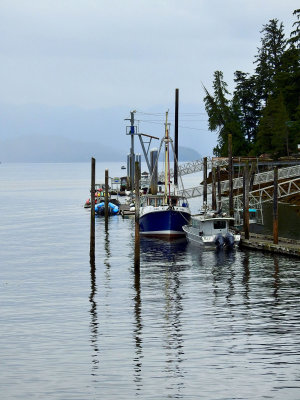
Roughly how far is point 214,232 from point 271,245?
6583mm

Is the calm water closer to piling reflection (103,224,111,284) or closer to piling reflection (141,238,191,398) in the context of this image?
piling reflection (141,238,191,398)

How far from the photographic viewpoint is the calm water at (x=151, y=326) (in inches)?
1038

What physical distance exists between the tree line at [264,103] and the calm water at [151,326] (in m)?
68.4

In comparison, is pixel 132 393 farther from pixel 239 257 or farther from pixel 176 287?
pixel 239 257

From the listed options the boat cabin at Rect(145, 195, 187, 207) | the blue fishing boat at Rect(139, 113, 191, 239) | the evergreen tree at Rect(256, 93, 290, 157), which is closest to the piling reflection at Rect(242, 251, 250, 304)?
the blue fishing boat at Rect(139, 113, 191, 239)

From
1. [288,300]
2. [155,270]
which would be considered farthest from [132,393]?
[155,270]

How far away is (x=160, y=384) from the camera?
26.4 meters

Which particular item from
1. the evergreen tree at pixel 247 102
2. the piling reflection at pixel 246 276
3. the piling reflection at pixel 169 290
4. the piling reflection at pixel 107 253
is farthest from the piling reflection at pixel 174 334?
the evergreen tree at pixel 247 102

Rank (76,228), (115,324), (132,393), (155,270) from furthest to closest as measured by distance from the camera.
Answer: (76,228) → (155,270) → (115,324) → (132,393)

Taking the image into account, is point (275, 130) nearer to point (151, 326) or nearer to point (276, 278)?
point (276, 278)

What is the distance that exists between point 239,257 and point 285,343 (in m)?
25.6

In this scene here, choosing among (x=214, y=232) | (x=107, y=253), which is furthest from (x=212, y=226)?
(x=107, y=253)

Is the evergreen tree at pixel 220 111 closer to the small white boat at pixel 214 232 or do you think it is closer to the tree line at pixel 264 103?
the tree line at pixel 264 103

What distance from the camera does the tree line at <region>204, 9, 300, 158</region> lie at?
411 ft
